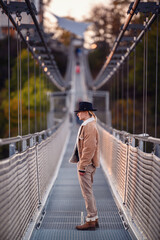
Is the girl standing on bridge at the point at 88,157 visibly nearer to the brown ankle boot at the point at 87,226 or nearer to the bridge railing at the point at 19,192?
the brown ankle boot at the point at 87,226

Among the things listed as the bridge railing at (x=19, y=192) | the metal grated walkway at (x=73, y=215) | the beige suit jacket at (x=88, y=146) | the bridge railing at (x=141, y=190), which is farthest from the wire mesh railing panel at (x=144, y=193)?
the bridge railing at (x=19, y=192)

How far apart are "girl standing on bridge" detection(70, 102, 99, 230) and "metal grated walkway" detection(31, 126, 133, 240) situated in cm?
14

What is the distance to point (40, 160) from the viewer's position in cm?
457

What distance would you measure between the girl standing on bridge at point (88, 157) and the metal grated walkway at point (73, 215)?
0.14 meters

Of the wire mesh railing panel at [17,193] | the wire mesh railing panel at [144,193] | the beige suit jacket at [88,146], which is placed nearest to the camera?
the wire mesh railing panel at [17,193]

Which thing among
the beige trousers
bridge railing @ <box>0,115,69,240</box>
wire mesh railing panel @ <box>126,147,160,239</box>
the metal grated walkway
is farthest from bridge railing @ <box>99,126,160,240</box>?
bridge railing @ <box>0,115,69,240</box>

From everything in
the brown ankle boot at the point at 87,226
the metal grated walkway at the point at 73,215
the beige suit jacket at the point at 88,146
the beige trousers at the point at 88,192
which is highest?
the beige suit jacket at the point at 88,146

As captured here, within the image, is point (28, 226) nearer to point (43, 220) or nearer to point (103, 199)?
point (43, 220)

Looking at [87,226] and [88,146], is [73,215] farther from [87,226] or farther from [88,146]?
[88,146]

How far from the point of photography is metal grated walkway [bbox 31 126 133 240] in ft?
11.6

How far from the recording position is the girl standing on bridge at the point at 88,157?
3.65 meters

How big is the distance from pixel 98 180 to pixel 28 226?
332 centimetres

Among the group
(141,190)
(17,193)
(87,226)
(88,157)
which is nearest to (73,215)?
(87,226)

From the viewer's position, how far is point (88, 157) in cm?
365
